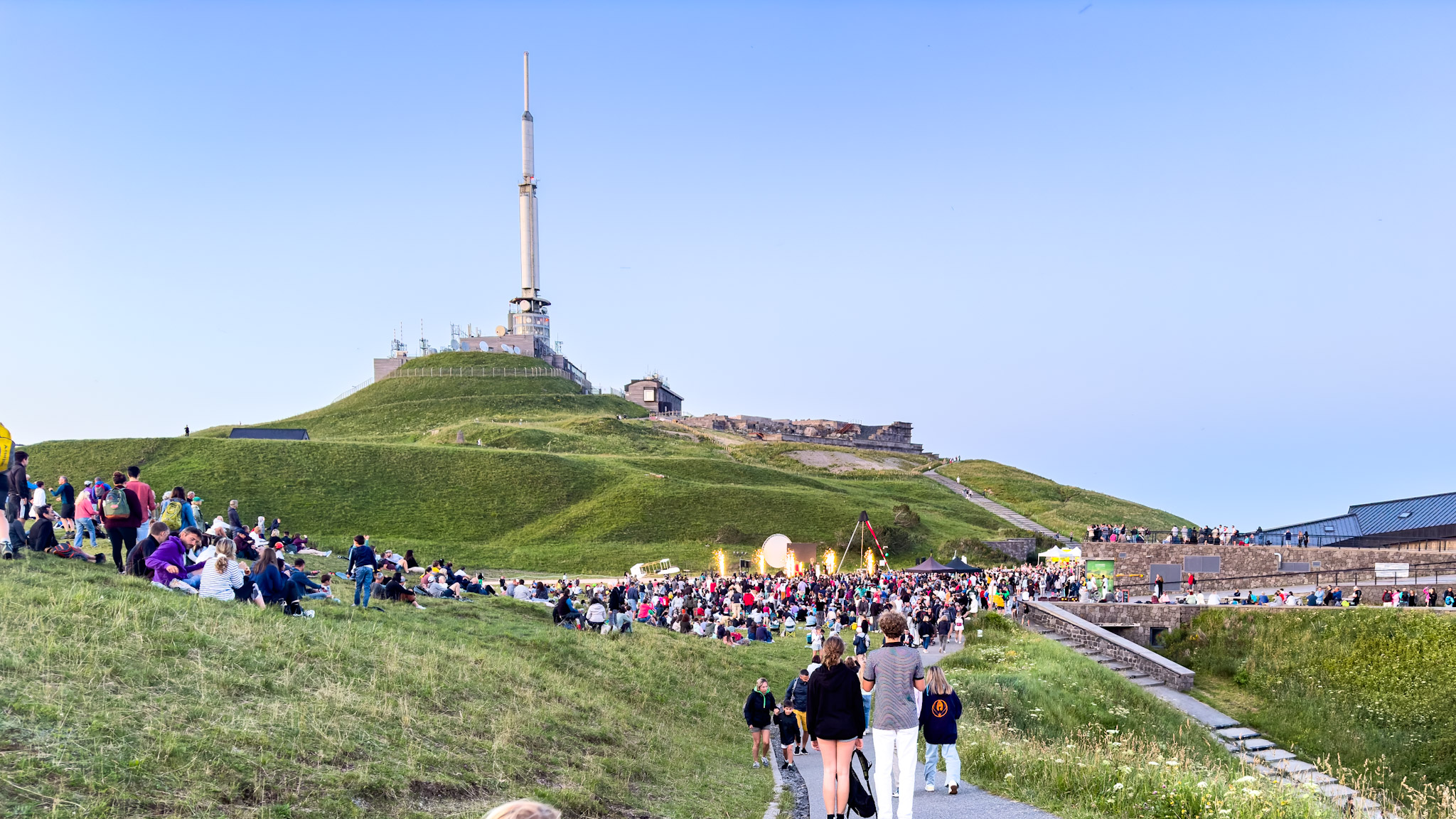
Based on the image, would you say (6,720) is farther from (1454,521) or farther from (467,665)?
(1454,521)

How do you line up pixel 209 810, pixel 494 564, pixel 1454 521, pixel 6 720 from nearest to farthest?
pixel 209 810 → pixel 6 720 → pixel 1454 521 → pixel 494 564

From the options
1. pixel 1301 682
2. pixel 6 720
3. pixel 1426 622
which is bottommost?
pixel 1301 682

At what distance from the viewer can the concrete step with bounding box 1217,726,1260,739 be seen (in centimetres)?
2145

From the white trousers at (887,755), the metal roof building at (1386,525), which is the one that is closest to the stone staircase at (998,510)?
the metal roof building at (1386,525)

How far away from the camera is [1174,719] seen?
21.3 meters

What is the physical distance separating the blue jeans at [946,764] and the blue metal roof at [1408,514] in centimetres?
3801

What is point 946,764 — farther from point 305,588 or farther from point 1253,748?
point 1253,748

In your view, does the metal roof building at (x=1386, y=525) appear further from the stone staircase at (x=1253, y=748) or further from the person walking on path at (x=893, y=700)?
the person walking on path at (x=893, y=700)

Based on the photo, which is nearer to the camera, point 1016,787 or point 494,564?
point 1016,787

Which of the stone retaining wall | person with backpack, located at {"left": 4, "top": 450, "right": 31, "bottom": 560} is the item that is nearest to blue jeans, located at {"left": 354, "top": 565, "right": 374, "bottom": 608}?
person with backpack, located at {"left": 4, "top": 450, "right": 31, "bottom": 560}

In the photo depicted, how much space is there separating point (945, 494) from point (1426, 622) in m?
63.3

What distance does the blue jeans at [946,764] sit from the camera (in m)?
10.3

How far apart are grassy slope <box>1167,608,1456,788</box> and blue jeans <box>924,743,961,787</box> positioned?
15278mm

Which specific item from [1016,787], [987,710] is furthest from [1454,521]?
[1016,787]
